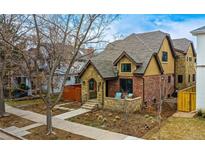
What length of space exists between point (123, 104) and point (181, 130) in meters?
3.33

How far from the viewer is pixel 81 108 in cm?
1182

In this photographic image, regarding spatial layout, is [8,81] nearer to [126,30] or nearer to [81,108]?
[81,108]

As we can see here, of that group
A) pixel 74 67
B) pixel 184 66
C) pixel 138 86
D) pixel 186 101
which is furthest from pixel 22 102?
pixel 184 66

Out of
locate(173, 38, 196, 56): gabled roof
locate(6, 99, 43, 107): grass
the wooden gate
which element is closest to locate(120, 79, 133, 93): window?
the wooden gate

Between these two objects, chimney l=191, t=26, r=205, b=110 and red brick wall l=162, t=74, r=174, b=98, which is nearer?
chimney l=191, t=26, r=205, b=110

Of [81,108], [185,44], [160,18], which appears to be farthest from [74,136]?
[185,44]

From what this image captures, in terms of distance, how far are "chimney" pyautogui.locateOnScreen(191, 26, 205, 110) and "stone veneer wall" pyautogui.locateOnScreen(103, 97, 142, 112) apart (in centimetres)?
277

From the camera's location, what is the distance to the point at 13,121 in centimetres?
982

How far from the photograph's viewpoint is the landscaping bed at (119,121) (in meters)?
8.07

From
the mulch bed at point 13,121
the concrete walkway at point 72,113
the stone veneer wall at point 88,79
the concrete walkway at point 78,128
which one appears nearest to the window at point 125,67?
the stone veneer wall at point 88,79

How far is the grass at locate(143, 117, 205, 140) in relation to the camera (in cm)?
732

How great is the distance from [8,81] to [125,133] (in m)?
8.52

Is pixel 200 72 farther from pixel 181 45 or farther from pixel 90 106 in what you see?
pixel 90 106

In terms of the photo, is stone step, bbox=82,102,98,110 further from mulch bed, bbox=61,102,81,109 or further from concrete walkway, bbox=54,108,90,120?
mulch bed, bbox=61,102,81,109
